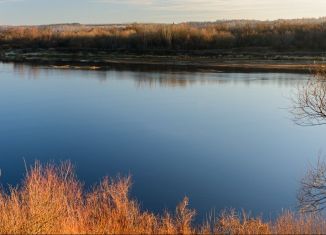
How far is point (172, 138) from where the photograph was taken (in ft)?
42.0

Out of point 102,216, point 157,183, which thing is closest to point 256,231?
point 102,216

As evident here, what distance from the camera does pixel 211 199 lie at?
8.75m

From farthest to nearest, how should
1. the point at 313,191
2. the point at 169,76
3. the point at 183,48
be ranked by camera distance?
1. the point at 183,48
2. the point at 169,76
3. the point at 313,191

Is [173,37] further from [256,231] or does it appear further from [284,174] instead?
[256,231]

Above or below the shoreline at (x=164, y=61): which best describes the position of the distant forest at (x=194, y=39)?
above

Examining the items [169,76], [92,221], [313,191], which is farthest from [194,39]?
[92,221]

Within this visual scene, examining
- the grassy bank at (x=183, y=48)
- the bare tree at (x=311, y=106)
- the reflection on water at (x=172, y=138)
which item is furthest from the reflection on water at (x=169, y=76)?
the bare tree at (x=311, y=106)

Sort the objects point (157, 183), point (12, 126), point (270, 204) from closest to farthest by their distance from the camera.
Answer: point (270, 204) → point (157, 183) → point (12, 126)

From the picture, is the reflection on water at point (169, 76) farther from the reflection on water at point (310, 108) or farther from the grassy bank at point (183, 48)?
the reflection on water at point (310, 108)

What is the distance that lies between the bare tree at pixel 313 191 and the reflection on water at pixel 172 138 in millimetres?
168

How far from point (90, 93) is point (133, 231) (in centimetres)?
1455

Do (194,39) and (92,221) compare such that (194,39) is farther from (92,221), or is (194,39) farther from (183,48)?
(92,221)

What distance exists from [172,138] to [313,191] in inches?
182

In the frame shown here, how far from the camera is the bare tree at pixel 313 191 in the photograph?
8.45 metres
